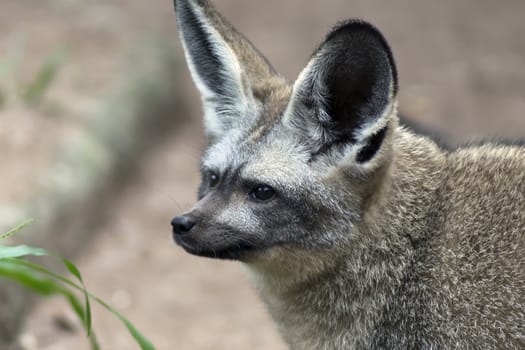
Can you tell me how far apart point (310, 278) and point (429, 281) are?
70 centimetres

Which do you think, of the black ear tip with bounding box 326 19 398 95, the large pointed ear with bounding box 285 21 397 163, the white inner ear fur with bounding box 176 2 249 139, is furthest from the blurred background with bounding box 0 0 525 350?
the black ear tip with bounding box 326 19 398 95

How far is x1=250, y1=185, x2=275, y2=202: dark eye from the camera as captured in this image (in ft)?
16.5

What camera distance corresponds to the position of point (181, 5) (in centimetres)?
549

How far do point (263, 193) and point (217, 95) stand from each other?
38.1 inches

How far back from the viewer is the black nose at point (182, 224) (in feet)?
15.9

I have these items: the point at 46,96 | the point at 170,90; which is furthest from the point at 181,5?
the point at 170,90

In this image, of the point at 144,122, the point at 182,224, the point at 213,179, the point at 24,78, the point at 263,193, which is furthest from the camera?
the point at 144,122

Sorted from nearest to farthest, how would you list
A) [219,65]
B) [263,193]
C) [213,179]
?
[263,193]
[213,179]
[219,65]

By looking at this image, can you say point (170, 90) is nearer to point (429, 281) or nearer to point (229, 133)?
point (229, 133)

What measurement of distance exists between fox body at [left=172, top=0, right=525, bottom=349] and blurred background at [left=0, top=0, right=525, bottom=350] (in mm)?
849

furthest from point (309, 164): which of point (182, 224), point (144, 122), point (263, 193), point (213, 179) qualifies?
point (144, 122)

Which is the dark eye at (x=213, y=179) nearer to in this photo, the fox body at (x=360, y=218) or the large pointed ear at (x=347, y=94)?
the fox body at (x=360, y=218)

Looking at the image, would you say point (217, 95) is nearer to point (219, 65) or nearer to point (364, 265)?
point (219, 65)

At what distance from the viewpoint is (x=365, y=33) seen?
4.62 metres
